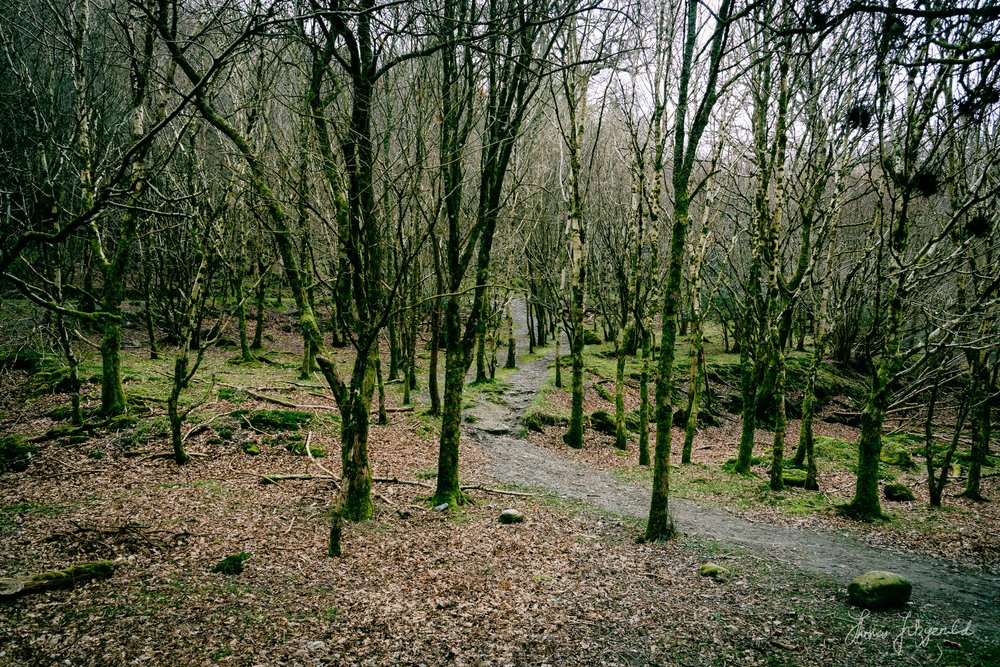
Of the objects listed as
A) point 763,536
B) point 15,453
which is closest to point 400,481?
point 15,453

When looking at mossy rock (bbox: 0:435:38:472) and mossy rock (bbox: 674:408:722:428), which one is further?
mossy rock (bbox: 674:408:722:428)

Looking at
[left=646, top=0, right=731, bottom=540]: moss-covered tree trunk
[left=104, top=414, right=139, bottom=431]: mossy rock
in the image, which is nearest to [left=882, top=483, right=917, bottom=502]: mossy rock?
[left=646, top=0, right=731, bottom=540]: moss-covered tree trunk

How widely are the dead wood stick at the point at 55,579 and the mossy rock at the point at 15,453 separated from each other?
437cm

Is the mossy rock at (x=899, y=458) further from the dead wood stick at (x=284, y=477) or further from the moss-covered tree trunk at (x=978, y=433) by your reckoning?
the dead wood stick at (x=284, y=477)

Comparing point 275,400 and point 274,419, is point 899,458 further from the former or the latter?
point 275,400

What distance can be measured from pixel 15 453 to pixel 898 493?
16107 mm

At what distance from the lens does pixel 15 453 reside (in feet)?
28.0

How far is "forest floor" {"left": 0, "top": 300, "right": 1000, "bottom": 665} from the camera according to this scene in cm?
477

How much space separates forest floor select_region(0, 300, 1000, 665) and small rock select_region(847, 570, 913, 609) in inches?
5.4

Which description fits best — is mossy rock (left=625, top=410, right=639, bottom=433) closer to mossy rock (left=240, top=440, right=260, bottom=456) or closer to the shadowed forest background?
the shadowed forest background

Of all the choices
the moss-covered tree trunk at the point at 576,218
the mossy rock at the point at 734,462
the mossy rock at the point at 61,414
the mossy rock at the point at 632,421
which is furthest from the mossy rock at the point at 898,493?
the mossy rock at the point at 61,414

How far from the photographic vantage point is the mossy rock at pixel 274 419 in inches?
451

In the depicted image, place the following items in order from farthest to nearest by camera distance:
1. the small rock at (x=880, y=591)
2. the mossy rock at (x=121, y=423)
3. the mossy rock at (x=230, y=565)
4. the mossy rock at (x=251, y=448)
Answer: the mossy rock at (x=251, y=448), the mossy rock at (x=121, y=423), the mossy rock at (x=230, y=565), the small rock at (x=880, y=591)

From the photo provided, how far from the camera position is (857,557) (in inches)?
295
